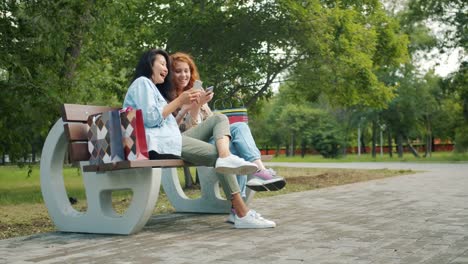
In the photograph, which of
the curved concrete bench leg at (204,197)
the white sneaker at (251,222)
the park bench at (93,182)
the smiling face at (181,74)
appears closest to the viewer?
the park bench at (93,182)

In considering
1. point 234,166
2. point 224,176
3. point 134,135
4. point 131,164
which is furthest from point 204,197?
point 131,164

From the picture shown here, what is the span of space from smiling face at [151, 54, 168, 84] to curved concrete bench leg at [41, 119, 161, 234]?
964 millimetres

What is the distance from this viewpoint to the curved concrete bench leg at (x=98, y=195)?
17.4 ft

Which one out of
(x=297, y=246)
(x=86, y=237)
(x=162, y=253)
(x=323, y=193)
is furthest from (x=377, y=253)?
Result: (x=323, y=193)

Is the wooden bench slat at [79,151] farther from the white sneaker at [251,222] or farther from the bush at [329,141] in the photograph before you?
the bush at [329,141]

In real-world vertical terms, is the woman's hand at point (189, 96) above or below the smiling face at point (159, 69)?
below

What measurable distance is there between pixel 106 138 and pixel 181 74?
1.28 meters

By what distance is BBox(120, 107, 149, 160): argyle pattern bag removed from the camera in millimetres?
5141

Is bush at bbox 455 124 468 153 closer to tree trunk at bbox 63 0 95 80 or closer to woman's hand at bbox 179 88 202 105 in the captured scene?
tree trunk at bbox 63 0 95 80

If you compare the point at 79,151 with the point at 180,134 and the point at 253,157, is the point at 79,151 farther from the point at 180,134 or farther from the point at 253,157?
the point at 253,157

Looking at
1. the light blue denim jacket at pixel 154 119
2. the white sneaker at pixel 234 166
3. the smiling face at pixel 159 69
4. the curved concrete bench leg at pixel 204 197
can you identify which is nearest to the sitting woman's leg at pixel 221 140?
the white sneaker at pixel 234 166

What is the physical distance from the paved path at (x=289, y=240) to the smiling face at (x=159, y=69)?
1.42 meters

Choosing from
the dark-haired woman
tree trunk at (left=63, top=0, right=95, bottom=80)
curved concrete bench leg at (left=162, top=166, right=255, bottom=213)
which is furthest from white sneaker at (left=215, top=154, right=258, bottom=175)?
tree trunk at (left=63, top=0, right=95, bottom=80)

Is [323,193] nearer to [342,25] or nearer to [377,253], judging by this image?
[342,25]
